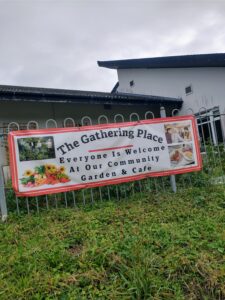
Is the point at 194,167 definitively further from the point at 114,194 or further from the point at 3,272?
the point at 3,272

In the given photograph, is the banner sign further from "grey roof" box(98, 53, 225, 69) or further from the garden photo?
"grey roof" box(98, 53, 225, 69)

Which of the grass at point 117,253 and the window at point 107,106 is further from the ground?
the window at point 107,106

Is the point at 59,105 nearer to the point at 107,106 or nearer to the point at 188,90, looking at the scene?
the point at 107,106

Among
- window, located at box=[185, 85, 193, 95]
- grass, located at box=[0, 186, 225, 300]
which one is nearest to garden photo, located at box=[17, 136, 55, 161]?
grass, located at box=[0, 186, 225, 300]

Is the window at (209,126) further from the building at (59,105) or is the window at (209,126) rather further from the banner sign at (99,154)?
the building at (59,105)

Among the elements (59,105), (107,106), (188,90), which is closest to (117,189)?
(59,105)

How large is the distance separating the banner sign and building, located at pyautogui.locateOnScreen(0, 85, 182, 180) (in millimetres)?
4067

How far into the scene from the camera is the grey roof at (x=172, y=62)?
34.6 feet

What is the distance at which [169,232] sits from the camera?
3.04m

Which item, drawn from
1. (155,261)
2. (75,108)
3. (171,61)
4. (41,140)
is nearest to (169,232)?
(155,261)

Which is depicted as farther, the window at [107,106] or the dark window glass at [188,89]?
the dark window glass at [188,89]

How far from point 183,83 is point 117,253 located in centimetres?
1127

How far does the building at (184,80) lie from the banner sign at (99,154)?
15.0 ft

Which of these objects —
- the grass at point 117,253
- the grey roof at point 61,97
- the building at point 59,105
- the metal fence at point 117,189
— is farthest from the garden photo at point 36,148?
the grey roof at point 61,97
